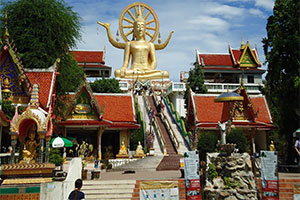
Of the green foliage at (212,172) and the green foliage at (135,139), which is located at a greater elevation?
the green foliage at (135,139)

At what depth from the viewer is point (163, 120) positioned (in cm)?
2656

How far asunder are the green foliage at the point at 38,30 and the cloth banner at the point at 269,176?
11.9 meters

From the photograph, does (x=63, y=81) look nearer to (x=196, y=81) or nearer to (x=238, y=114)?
(x=238, y=114)

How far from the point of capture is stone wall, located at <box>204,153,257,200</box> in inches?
411

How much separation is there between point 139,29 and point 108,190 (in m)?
31.3

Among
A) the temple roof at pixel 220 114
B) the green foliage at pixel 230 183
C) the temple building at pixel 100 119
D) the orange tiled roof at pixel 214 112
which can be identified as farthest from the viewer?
the orange tiled roof at pixel 214 112

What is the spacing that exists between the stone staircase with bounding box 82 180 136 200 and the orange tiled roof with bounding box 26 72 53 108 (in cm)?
571

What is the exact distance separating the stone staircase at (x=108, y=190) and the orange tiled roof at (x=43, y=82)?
5.71 m

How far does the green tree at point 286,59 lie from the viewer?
16.2 metres

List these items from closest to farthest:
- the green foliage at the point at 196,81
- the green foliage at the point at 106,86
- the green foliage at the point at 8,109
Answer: the green foliage at the point at 8,109 → the green foliage at the point at 196,81 → the green foliage at the point at 106,86

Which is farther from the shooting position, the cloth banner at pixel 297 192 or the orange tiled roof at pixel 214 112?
the orange tiled roof at pixel 214 112

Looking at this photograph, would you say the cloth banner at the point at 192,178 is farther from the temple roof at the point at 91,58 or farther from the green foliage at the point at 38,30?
the temple roof at the point at 91,58

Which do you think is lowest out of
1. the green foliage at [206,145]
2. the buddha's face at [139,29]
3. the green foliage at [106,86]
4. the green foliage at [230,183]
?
the green foliage at [230,183]

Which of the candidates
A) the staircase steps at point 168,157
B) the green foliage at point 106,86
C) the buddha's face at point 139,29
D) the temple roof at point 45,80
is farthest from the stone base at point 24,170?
the buddha's face at point 139,29
